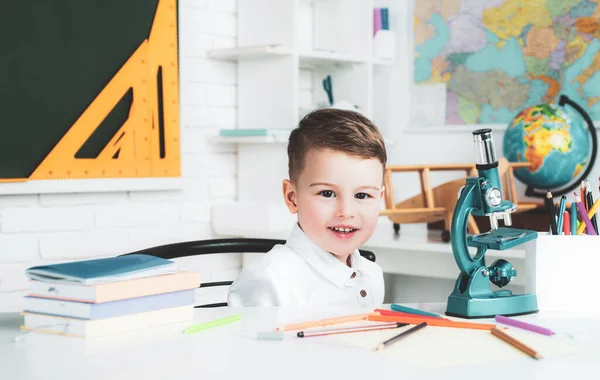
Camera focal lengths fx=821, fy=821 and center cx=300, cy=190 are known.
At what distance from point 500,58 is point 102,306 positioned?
6.74 feet

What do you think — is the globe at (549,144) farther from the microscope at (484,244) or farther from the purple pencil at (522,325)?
the purple pencil at (522,325)

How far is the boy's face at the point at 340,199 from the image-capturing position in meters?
1.35

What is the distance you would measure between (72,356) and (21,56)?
1655 mm

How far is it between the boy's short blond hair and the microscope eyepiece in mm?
216

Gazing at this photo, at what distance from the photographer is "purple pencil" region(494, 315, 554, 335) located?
107 cm

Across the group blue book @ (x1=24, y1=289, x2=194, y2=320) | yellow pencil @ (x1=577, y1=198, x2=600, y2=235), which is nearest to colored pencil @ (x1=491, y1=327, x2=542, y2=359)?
yellow pencil @ (x1=577, y1=198, x2=600, y2=235)

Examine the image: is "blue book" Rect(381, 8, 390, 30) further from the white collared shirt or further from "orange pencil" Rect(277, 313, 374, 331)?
"orange pencil" Rect(277, 313, 374, 331)

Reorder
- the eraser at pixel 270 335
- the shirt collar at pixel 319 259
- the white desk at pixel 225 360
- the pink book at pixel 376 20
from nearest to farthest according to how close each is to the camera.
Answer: the white desk at pixel 225 360, the eraser at pixel 270 335, the shirt collar at pixel 319 259, the pink book at pixel 376 20

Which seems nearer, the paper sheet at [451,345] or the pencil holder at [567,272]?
the paper sheet at [451,345]

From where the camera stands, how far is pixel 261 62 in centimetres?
288

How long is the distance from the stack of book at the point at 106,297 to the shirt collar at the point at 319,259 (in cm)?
30

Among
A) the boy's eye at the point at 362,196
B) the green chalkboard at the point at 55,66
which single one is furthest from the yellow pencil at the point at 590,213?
the green chalkboard at the point at 55,66

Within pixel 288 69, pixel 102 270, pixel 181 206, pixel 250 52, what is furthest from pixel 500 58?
pixel 102 270

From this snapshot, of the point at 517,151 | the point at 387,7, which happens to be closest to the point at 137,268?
the point at 517,151
